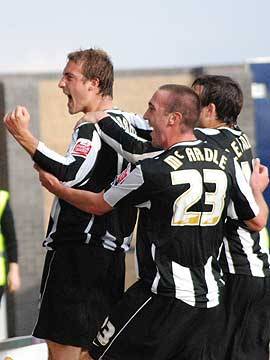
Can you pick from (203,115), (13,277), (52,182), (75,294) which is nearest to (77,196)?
(52,182)

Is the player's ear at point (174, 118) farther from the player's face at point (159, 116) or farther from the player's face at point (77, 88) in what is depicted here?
the player's face at point (77, 88)

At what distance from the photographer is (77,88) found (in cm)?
458

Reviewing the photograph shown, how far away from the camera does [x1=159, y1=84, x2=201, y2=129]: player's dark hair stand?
13.7 ft

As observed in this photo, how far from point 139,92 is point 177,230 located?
117 inches

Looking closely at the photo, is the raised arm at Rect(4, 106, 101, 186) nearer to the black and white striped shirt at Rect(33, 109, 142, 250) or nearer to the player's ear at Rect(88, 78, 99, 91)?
the black and white striped shirt at Rect(33, 109, 142, 250)

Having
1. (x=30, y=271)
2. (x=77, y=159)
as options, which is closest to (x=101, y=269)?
(x=77, y=159)

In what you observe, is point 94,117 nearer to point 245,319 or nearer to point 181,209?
point 181,209

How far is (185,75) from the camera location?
705 cm

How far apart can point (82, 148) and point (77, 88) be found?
0.26 metres

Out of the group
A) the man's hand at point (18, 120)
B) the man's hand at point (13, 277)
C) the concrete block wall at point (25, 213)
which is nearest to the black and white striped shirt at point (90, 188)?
the man's hand at point (18, 120)

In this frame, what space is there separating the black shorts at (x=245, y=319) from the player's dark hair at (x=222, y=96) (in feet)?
2.24

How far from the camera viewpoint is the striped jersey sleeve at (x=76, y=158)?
14.2 ft

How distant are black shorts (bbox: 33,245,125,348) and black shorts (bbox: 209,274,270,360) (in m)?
0.52

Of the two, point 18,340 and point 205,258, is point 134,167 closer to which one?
point 205,258
